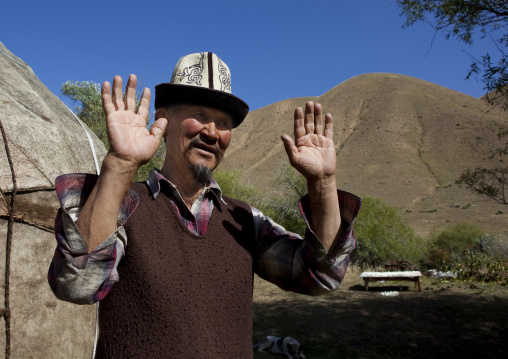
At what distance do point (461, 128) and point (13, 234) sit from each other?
201 feet

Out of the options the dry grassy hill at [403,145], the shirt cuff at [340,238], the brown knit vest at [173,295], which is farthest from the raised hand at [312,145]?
the dry grassy hill at [403,145]

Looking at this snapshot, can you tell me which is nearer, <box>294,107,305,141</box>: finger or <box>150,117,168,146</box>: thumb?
<box>150,117,168,146</box>: thumb

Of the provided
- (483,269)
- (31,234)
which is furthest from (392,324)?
(31,234)

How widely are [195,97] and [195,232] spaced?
56cm

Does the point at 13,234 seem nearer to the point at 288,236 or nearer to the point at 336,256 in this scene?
the point at 288,236

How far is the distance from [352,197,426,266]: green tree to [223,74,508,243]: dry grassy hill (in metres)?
11.7

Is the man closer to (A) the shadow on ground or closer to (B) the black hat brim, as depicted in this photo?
(B) the black hat brim


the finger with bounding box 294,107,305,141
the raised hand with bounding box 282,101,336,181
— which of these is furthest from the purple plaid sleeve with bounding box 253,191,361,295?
the finger with bounding box 294,107,305,141

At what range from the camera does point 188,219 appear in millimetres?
1635

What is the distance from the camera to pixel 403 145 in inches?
2195

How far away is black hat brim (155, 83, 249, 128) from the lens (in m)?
1.74

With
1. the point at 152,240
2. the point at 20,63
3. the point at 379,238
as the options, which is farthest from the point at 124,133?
the point at 379,238

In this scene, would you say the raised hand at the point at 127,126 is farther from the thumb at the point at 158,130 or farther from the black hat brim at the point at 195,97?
the black hat brim at the point at 195,97

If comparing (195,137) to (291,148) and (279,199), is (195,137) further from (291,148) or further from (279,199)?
(279,199)
